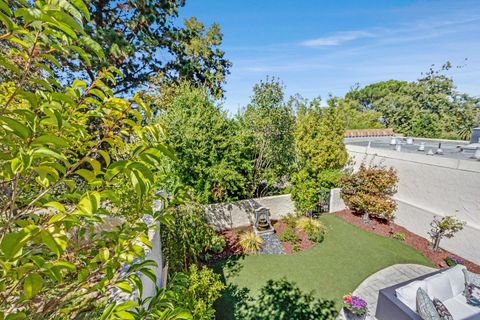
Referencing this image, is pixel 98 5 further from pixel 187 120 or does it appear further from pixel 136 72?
pixel 187 120

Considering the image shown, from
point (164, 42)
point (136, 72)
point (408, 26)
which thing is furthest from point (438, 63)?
point (136, 72)

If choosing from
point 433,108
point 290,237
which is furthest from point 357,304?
point 433,108

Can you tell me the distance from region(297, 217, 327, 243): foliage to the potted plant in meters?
3.88

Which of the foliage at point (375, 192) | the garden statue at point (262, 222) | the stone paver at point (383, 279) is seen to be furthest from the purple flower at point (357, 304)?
the foliage at point (375, 192)

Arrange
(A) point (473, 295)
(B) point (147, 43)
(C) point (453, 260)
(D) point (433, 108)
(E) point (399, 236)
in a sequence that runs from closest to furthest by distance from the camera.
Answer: (A) point (473, 295) < (C) point (453, 260) < (E) point (399, 236) < (B) point (147, 43) < (D) point (433, 108)

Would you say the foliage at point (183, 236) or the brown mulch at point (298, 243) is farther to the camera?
the brown mulch at point (298, 243)

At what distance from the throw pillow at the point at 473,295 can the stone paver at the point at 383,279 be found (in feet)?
4.78

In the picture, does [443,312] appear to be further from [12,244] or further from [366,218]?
[12,244]

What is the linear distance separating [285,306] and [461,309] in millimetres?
4603

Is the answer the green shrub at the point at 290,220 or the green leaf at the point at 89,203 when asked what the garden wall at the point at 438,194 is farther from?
the green leaf at the point at 89,203

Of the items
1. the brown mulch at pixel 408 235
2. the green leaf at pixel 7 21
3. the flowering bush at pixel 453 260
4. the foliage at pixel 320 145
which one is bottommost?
the brown mulch at pixel 408 235

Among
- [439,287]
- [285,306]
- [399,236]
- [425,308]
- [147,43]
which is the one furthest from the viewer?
[147,43]

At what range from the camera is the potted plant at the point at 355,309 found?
5.39m

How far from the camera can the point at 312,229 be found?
974 centimetres
